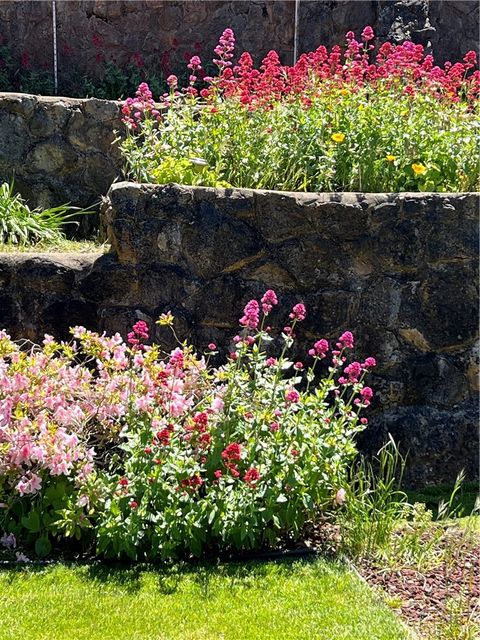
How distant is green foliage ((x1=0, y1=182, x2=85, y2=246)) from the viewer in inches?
256

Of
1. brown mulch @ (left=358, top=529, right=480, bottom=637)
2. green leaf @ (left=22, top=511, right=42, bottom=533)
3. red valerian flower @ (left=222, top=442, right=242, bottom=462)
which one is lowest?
brown mulch @ (left=358, top=529, right=480, bottom=637)

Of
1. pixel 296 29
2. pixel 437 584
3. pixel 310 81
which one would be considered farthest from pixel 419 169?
pixel 296 29

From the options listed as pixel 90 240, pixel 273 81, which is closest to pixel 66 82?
pixel 90 240

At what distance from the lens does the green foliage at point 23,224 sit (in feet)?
21.3

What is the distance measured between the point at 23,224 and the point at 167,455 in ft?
9.99

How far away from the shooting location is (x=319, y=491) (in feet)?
13.9

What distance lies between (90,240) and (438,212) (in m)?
2.81

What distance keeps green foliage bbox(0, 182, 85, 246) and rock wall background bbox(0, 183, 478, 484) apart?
1.10m

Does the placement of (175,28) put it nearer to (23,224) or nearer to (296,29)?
(296,29)

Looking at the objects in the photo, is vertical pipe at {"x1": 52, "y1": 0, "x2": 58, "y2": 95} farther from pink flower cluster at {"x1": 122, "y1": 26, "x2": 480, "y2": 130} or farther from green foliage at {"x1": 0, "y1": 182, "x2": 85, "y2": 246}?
pink flower cluster at {"x1": 122, "y1": 26, "x2": 480, "y2": 130}

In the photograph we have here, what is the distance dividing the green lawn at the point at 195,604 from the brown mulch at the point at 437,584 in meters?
0.14

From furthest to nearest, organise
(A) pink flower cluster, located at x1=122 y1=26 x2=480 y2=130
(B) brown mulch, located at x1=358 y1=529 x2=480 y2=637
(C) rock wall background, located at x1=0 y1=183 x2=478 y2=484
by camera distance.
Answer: (A) pink flower cluster, located at x1=122 y1=26 x2=480 y2=130 < (C) rock wall background, located at x1=0 y1=183 x2=478 y2=484 < (B) brown mulch, located at x1=358 y1=529 x2=480 y2=637

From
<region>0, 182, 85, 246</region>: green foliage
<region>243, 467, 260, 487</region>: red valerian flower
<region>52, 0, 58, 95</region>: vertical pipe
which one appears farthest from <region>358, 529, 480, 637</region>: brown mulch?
<region>52, 0, 58, 95</region>: vertical pipe

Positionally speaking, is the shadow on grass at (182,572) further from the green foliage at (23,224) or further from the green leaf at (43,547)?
the green foliage at (23,224)
